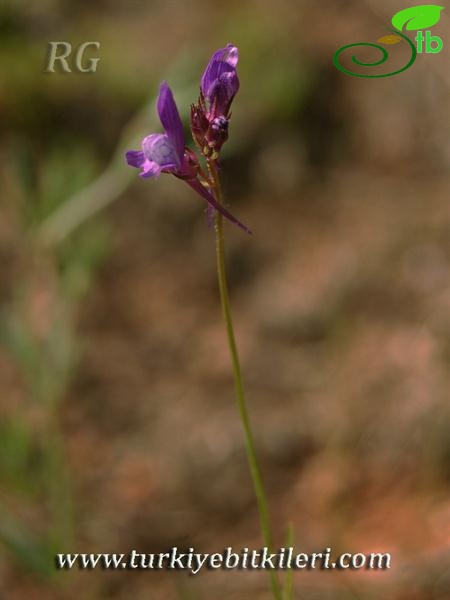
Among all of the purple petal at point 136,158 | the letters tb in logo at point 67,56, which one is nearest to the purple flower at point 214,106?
the purple petal at point 136,158

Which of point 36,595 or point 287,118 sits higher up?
point 287,118

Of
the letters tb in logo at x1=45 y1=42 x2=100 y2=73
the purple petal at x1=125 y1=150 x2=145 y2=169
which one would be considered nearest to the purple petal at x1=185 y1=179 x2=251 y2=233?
the purple petal at x1=125 y1=150 x2=145 y2=169

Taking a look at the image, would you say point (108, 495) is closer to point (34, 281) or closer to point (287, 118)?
point (34, 281)

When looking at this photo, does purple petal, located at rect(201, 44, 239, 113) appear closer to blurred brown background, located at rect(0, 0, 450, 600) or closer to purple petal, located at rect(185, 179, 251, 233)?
purple petal, located at rect(185, 179, 251, 233)

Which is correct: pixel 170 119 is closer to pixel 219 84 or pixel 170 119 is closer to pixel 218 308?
pixel 219 84

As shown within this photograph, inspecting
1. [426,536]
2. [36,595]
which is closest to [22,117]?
[36,595]

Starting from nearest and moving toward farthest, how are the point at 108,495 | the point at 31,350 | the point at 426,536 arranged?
the point at 31,350
the point at 426,536
the point at 108,495

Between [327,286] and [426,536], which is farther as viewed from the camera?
[327,286]
